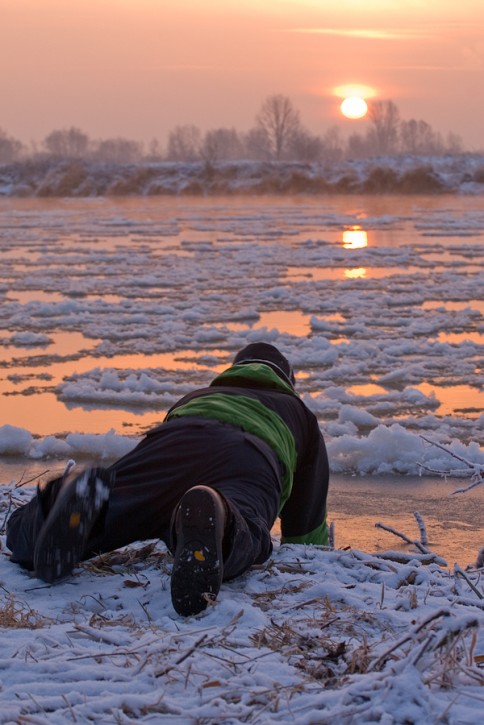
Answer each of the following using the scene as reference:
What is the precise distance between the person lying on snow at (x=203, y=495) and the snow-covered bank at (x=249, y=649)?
0.11m

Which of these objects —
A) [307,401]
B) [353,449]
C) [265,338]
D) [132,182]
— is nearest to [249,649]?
[353,449]

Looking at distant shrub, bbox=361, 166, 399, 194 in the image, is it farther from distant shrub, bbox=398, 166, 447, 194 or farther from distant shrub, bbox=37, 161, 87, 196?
distant shrub, bbox=37, 161, 87, 196

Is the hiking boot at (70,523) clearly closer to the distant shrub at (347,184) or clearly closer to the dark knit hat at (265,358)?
the dark knit hat at (265,358)

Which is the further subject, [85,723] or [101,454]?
[101,454]

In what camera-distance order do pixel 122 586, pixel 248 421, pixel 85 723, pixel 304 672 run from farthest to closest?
pixel 248 421 → pixel 122 586 → pixel 304 672 → pixel 85 723

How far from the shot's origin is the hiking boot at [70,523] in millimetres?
2963

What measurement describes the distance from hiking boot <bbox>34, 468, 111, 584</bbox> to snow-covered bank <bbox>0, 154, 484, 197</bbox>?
41.9 metres

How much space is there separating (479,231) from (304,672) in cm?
1943

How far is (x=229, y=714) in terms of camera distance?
2.07 metres

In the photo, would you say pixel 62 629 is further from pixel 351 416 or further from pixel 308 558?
pixel 351 416

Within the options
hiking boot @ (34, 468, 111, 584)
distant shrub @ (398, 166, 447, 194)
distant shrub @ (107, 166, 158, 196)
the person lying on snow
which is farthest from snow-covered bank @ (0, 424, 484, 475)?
distant shrub @ (107, 166, 158, 196)

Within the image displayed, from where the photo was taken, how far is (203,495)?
273 cm

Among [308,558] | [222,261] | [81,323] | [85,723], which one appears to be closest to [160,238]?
[222,261]

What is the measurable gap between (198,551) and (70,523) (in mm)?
461
